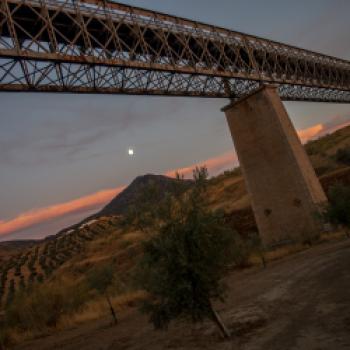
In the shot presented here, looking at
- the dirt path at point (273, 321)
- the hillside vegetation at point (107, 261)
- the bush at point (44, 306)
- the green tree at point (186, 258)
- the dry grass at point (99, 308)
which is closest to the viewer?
the dirt path at point (273, 321)

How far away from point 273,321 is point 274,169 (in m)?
12.1

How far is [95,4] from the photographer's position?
1454cm

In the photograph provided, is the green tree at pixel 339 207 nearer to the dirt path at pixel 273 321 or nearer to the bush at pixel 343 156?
the dirt path at pixel 273 321

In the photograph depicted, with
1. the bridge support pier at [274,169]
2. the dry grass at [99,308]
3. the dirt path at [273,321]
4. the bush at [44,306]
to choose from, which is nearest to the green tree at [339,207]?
the dirt path at [273,321]

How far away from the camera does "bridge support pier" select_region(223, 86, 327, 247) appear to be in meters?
18.3

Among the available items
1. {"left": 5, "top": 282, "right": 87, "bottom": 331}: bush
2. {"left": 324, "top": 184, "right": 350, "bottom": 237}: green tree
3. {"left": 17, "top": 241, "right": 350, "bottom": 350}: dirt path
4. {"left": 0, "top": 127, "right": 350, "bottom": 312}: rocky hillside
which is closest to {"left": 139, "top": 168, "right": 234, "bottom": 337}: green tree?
{"left": 17, "top": 241, "right": 350, "bottom": 350}: dirt path

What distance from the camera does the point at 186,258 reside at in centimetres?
726

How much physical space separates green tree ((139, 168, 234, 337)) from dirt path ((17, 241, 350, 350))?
1.34 meters

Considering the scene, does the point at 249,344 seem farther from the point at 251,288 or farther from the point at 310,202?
the point at 310,202

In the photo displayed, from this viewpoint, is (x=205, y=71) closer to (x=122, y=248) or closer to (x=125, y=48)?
(x=125, y=48)

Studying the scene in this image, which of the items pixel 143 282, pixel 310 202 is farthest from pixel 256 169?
pixel 143 282

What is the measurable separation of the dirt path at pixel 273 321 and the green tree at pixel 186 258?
1339mm

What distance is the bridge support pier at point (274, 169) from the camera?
60.1ft

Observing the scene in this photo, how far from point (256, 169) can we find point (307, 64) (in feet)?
42.5
